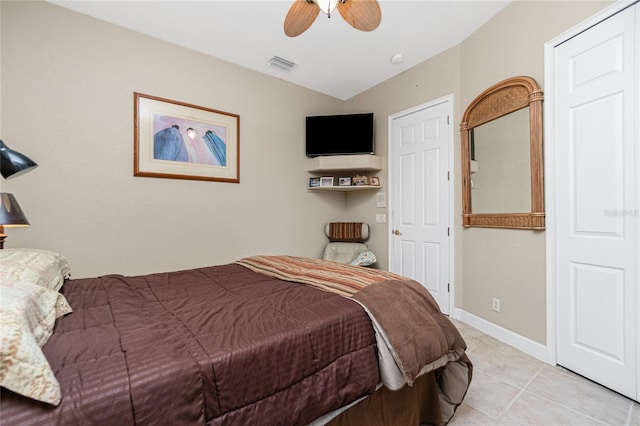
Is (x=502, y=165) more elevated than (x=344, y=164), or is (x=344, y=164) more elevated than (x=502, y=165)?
(x=344, y=164)

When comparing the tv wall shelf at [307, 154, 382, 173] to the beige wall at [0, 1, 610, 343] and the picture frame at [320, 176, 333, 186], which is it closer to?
the picture frame at [320, 176, 333, 186]

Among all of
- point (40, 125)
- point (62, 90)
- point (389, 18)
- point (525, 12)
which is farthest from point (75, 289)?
point (525, 12)

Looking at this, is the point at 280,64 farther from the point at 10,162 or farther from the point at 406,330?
the point at 406,330

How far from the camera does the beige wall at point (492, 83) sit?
222 centimetres

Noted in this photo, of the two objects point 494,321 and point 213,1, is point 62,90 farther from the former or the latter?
point 494,321

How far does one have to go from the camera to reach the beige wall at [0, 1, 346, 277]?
7.59ft

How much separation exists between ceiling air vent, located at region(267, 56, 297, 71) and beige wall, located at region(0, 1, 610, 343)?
245mm

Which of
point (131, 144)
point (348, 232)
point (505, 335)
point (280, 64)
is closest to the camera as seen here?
point (505, 335)

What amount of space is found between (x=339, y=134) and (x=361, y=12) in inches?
78.7

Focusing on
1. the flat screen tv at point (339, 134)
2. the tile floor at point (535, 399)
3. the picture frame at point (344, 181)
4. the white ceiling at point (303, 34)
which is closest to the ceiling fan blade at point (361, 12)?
the white ceiling at point (303, 34)

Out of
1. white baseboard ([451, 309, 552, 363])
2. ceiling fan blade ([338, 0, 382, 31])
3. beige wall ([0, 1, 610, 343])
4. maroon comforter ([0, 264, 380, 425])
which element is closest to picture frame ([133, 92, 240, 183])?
beige wall ([0, 1, 610, 343])

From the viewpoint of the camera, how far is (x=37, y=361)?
65 cm

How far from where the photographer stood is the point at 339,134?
3.85m

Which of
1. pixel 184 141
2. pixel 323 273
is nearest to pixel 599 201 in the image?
pixel 323 273
